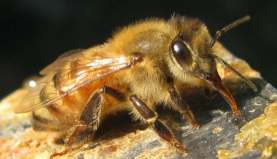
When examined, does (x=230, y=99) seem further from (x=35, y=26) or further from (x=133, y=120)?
(x=35, y=26)

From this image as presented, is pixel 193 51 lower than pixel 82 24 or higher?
lower

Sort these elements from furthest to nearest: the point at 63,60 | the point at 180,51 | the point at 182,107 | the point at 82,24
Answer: the point at 82,24 → the point at 63,60 → the point at 182,107 → the point at 180,51

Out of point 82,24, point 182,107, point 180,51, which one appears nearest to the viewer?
point 180,51

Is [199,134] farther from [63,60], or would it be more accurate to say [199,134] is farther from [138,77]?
[63,60]

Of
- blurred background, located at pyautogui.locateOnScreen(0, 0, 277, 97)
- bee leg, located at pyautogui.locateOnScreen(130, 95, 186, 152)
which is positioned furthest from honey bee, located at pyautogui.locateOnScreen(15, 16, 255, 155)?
blurred background, located at pyautogui.locateOnScreen(0, 0, 277, 97)

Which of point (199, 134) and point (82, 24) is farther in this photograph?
point (82, 24)

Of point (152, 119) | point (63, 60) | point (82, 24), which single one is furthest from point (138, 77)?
point (82, 24)

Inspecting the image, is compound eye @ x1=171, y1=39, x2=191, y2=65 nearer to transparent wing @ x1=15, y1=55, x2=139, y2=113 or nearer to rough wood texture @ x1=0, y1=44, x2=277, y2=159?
transparent wing @ x1=15, y1=55, x2=139, y2=113

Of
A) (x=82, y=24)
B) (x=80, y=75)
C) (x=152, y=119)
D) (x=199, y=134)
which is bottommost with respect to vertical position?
(x=199, y=134)
